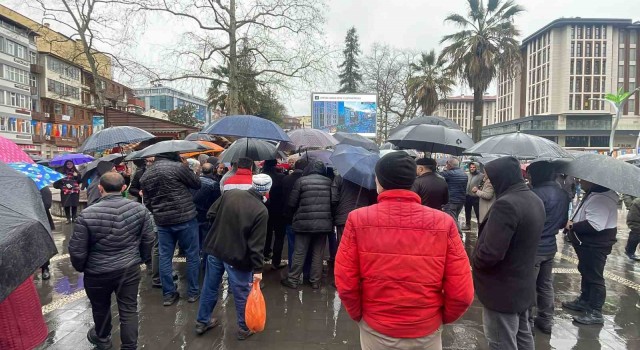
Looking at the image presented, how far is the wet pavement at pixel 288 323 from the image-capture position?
3930mm

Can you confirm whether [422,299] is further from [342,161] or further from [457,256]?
[342,161]

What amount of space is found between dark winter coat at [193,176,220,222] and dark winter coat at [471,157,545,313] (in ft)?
13.0

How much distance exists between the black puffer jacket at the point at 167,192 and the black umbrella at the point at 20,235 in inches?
127

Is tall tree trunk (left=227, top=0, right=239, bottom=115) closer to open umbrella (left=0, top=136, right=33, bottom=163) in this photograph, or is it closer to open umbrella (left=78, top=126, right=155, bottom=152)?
open umbrella (left=78, top=126, right=155, bottom=152)

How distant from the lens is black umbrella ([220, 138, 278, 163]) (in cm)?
636

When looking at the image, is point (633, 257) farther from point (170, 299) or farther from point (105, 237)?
point (105, 237)

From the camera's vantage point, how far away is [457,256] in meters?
2.11

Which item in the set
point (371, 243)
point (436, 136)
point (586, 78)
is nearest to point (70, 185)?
point (436, 136)

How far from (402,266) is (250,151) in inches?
186

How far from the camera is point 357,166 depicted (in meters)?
5.13

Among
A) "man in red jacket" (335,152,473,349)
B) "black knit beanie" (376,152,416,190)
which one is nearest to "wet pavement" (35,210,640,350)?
"man in red jacket" (335,152,473,349)

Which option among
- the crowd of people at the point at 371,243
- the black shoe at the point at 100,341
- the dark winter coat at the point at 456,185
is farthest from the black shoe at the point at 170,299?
the dark winter coat at the point at 456,185

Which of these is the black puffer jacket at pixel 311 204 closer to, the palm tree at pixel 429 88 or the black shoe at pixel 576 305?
the black shoe at pixel 576 305

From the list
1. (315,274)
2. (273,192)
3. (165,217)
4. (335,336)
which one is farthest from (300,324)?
(273,192)
